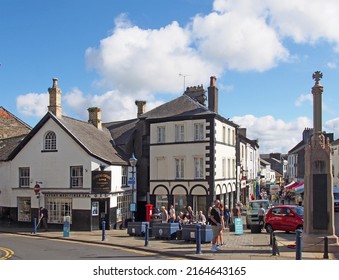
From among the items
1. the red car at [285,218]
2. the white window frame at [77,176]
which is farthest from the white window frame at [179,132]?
the red car at [285,218]

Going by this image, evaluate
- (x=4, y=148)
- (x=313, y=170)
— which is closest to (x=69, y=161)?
(x=4, y=148)

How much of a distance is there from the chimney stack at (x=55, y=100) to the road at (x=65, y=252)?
450 inches

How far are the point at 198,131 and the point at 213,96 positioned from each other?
10.9ft

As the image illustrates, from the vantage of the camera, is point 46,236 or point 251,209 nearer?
point 46,236

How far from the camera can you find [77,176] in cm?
2878

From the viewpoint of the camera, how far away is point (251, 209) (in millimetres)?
27172

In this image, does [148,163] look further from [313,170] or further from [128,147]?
[313,170]

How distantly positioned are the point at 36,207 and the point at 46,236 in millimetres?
5551

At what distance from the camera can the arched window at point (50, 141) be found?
29719 millimetres

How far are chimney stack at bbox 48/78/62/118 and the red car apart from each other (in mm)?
16065

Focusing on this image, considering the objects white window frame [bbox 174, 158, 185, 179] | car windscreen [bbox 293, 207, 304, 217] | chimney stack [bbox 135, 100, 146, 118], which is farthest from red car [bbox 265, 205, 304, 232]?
chimney stack [bbox 135, 100, 146, 118]

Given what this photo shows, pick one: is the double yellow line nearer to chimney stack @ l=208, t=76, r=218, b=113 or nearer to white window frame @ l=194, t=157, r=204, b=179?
white window frame @ l=194, t=157, r=204, b=179

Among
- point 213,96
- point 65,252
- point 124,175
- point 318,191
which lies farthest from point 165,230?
point 213,96

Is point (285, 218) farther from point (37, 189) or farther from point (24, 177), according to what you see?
point (24, 177)
